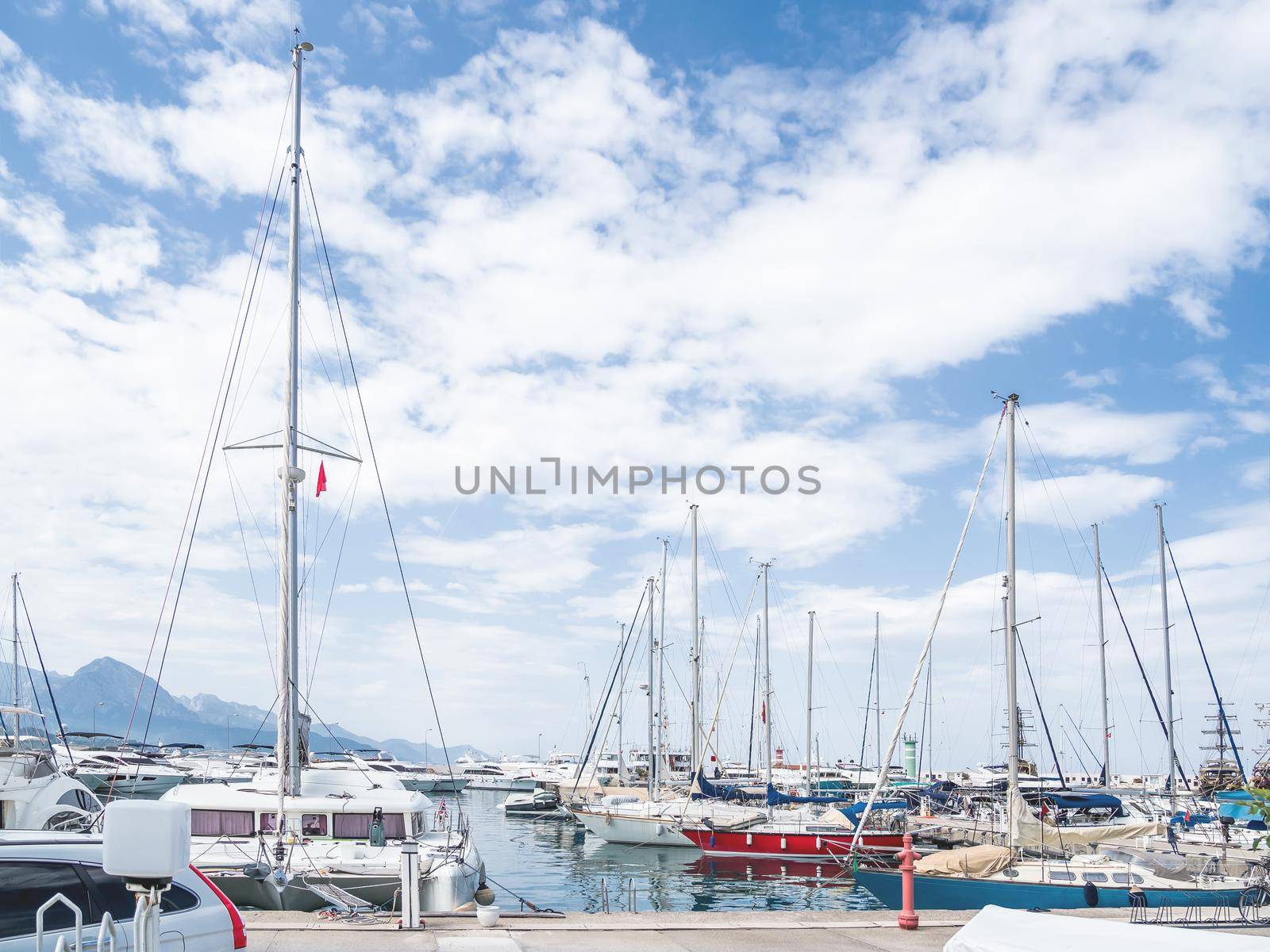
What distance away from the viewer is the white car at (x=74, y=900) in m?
6.78

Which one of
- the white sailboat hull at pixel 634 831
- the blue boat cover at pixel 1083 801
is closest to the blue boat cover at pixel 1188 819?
the blue boat cover at pixel 1083 801

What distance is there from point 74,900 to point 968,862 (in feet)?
69.9

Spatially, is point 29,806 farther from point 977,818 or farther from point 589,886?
point 977,818

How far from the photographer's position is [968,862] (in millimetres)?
23641

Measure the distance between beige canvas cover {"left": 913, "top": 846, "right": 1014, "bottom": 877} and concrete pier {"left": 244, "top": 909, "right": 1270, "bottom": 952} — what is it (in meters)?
8.94

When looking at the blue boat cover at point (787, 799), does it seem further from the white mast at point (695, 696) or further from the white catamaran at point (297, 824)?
the white catamaran at point (297, 824)

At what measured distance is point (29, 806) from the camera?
26156 mm

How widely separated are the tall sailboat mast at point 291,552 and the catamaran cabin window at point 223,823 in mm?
998

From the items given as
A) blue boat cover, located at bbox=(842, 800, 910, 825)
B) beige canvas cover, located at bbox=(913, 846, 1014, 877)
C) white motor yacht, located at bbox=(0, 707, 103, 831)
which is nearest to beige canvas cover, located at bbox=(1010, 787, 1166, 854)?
beige canvas cover, located at bbox=(913, 846, 1014, 877)

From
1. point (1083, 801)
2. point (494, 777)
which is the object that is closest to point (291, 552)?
point (1083, 801)

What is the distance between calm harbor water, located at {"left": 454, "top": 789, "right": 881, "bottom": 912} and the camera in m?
30.0

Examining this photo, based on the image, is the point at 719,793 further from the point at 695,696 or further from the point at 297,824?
the point at 297,824

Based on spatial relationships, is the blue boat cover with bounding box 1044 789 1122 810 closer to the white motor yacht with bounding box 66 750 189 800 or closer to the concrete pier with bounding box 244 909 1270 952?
the concrete pier with bounding box 244 909 1270 952

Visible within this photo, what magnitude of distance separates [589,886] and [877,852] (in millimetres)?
9967
